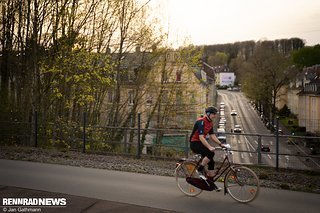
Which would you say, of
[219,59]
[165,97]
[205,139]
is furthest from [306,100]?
[219,59]

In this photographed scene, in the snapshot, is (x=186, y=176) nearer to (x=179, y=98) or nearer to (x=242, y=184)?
(x=242, y=184)

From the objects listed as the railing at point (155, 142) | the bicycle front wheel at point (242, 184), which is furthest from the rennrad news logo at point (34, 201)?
the railing at point (155, 142)

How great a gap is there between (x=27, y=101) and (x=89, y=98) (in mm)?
3798

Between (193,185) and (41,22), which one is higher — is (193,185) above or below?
below

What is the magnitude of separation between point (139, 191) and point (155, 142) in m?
6.39

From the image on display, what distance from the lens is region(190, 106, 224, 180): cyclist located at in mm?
6812

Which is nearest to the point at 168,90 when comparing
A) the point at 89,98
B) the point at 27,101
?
the point at 89,98

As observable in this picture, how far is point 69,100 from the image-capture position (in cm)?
1783

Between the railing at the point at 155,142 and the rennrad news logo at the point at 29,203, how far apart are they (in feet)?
14.9

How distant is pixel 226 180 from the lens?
6.85 metres

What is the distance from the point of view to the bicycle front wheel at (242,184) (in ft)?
21.2

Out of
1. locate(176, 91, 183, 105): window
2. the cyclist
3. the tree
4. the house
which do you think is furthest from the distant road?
the tree

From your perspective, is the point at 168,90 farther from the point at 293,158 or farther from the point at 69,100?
the point at 293,158

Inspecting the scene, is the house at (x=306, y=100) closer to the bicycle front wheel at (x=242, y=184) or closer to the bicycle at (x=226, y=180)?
the bicycle at (x=226, y=180)
